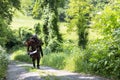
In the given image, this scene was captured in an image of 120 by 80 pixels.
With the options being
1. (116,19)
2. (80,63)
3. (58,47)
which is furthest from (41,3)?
(116,19)

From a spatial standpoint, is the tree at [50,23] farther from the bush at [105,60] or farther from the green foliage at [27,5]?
the green foliage at [27,5]

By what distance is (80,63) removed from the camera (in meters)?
17.2

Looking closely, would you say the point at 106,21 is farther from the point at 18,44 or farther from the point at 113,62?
the point at 18,44

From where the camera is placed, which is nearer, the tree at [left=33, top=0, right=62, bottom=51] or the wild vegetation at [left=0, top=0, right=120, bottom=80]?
the wild vegetation at [left=0, top=0, right=120, bottom=80]

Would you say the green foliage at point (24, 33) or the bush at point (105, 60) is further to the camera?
the green foliage at point (24, 33)

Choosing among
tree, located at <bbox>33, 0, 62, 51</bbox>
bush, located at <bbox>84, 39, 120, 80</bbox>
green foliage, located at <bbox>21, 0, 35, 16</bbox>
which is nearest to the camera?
bush, located at <bbox>84, 39, 120, 80</bbox>

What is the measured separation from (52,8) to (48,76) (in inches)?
921

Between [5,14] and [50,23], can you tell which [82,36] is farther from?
[5,14]

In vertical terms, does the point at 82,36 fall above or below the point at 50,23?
below

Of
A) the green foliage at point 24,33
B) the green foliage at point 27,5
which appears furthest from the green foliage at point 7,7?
the green foliage at point 27,5

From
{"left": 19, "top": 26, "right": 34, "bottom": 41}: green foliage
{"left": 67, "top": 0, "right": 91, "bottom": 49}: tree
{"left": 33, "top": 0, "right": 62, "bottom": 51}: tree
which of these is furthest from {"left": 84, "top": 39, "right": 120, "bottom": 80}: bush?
{"left": 19, "top": 26, "right": 34, "bottom": 41}: green foliage

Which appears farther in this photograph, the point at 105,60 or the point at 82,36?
the point at 82,36

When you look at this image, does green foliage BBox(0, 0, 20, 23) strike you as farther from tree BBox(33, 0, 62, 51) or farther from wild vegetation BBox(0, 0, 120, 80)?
tree BBox(33, 0, 62, 51)

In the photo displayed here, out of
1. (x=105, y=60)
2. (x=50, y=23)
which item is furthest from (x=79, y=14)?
(x=105, y=60)
